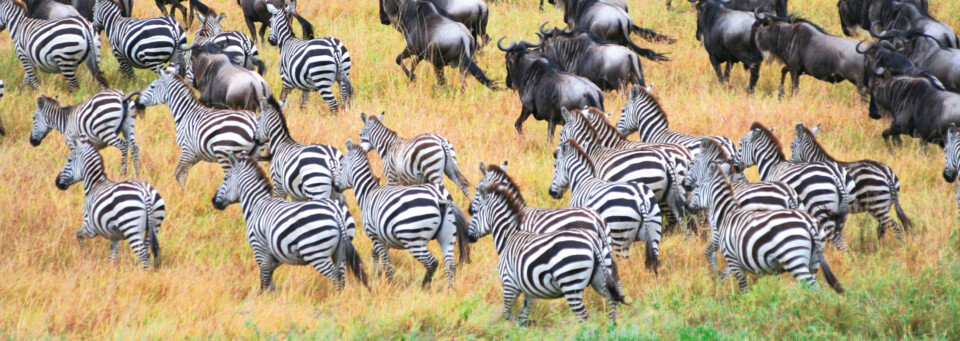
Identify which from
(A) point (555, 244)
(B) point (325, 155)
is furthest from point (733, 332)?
(B) point (325, 155)

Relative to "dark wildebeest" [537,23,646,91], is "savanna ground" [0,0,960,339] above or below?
below

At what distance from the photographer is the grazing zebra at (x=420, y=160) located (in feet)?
27.8

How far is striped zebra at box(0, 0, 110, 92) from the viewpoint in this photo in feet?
38.0

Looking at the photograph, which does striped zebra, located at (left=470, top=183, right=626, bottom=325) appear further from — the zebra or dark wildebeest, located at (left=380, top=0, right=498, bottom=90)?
dark wildebeest, located at (left=380, top=0, right=498, bottom=90)

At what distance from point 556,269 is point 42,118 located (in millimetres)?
6501

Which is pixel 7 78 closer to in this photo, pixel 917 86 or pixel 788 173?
pixel 788 173

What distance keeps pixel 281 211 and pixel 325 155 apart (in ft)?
5.29

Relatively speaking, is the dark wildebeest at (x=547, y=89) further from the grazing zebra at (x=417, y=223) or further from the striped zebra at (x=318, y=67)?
the grazing zebra at (x=417, y=223)

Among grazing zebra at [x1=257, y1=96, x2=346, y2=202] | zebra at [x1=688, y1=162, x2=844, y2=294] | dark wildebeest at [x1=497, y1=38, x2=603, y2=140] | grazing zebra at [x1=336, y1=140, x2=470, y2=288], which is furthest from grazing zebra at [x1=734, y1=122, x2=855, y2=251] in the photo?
grazing zebra at [x1=257, y1=96, x2=346, y2=202]

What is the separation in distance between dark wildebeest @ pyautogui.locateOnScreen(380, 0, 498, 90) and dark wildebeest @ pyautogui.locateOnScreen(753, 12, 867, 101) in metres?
4.12

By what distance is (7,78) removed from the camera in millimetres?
12766

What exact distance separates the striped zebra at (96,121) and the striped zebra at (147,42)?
2.46 m

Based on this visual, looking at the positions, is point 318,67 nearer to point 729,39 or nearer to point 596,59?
point 596,59

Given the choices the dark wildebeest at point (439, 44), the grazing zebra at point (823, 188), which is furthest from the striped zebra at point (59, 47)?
the grazing zebra at point (823, 188)
